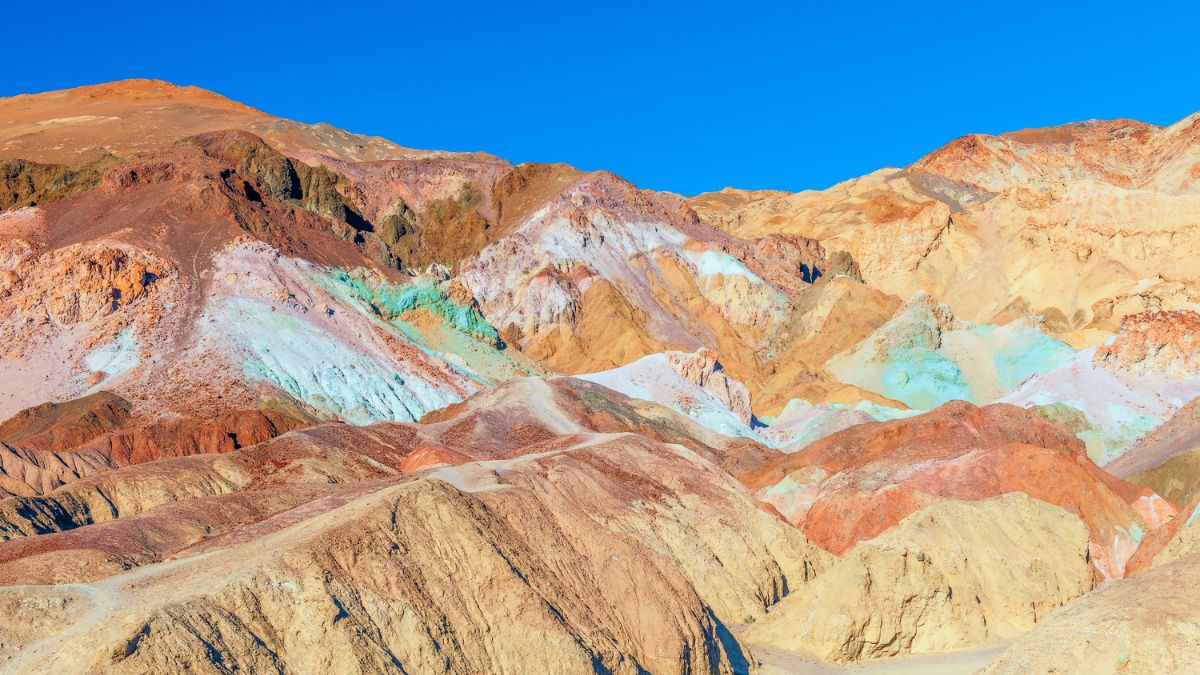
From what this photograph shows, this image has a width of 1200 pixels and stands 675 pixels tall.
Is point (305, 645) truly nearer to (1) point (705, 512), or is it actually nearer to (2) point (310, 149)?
(1) point (705, 512)

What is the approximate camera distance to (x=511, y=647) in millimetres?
30203

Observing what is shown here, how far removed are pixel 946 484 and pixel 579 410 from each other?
2132 cm

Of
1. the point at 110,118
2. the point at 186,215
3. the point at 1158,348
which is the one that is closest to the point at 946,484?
the point at 1158,348

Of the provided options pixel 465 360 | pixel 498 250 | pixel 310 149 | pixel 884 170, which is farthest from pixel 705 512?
pixel 884 170

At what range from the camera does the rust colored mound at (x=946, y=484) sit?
49.1 meters

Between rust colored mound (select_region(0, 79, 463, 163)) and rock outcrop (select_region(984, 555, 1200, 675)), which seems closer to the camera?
rock outcrop (select_region(984, 555, 1200, 675))

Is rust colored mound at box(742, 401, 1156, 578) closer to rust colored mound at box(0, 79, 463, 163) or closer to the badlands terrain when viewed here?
the badlands terrain

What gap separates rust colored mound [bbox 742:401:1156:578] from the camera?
49125mm

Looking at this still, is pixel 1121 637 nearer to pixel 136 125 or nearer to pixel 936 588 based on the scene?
pixel 936 588

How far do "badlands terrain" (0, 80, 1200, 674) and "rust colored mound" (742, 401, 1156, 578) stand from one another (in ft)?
0.63

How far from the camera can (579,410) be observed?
68.3 meters

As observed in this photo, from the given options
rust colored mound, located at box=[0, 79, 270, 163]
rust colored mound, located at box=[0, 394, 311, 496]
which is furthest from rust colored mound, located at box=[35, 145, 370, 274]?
rust colored mound, located at box=[0, 79, 270, 163]

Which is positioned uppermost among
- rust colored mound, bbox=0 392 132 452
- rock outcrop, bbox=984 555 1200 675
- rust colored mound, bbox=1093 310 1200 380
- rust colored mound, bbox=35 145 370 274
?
rust colored mound, bbox=35 145 370 274

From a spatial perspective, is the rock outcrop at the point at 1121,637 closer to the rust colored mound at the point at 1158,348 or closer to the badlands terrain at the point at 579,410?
the badlands terrain at the point at 579,410
